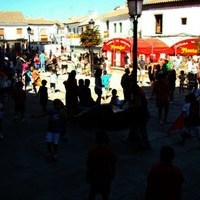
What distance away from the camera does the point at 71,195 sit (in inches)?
299

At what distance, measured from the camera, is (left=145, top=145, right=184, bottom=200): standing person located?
17.1 ft

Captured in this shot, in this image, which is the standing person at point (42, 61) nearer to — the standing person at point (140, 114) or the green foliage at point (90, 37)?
the green foliage at point (90, 37)

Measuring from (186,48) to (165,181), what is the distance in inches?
889

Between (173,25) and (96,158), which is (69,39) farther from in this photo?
(96,158)

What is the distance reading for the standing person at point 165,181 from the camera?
17.1ft

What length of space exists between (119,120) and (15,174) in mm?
3679

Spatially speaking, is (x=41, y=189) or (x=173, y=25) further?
→ (x=173, y=25)

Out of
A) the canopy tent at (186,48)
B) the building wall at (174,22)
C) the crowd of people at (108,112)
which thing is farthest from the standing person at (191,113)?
the building wall at (174,22)

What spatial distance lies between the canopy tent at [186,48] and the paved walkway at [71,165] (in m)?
14.6

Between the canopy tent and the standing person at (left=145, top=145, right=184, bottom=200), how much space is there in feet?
71.0

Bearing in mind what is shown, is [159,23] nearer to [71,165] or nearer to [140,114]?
[140,114]

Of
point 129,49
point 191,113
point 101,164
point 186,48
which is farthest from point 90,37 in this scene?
point 101,164

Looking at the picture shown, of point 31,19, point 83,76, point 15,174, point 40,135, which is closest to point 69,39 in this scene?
point 83,76

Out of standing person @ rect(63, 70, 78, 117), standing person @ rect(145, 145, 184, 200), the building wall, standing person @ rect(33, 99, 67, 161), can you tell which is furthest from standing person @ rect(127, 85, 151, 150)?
the building wall
